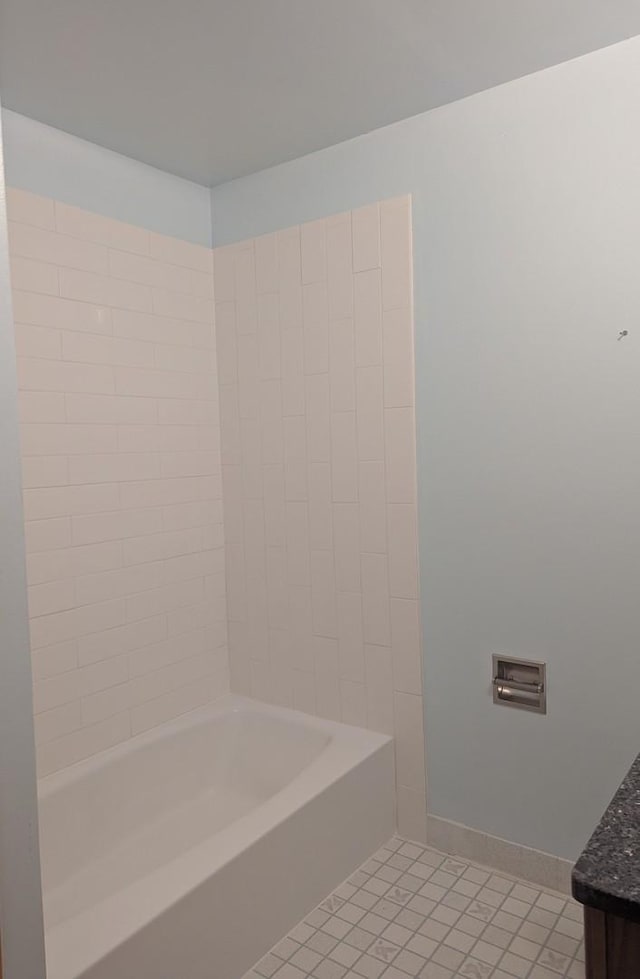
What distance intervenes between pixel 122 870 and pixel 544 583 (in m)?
1.61

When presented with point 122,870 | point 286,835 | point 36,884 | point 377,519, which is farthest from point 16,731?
point 377,519

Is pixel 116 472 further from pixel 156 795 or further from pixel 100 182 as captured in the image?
pixel 156 795

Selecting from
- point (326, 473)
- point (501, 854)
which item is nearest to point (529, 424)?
point (326, 473)

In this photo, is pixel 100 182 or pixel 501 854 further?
pixel 100 182

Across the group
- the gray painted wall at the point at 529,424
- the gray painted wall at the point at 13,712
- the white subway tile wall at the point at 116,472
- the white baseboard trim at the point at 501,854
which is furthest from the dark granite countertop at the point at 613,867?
the white subway tile wall at the point at 116,472

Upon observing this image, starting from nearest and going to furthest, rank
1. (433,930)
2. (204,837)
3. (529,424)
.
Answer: (433,930)
(529,424)
(204,837)

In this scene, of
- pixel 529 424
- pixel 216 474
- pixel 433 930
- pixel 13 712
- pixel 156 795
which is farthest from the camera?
pixel 216 474

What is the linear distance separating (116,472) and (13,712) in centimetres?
144

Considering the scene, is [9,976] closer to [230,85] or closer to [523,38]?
[230,85]

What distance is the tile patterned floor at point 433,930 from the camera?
1884 millimetres

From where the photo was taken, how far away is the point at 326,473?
2600mm

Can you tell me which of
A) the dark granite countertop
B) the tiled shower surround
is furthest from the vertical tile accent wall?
the dark granite countertop

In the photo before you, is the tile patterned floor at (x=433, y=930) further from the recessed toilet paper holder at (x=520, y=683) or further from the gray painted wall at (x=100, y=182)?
the gray painted wall at (x=100, y=182)

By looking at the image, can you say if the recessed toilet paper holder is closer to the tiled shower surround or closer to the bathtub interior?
the tiled shower surround
